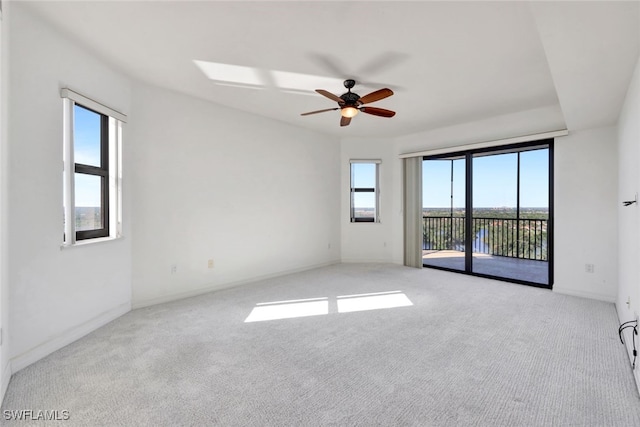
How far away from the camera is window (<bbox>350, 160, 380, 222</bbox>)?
19.4ft

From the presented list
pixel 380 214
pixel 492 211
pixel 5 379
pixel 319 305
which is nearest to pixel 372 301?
pixel 319 305

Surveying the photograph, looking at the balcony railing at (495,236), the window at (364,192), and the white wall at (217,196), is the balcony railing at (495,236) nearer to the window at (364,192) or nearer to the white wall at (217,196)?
the window at (364,192)

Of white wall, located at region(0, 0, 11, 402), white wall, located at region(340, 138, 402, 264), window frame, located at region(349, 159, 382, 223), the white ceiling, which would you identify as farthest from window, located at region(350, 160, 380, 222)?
white wall, located at region(0, 0, 11, 402)

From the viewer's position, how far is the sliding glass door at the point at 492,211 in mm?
4848

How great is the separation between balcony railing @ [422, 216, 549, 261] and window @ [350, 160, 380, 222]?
1.47 m

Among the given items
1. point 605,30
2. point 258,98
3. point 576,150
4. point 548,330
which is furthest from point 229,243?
point 576,150

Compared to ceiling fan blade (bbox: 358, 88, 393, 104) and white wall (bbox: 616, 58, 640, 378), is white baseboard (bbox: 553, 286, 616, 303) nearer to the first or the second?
white wall (bbox: 616, 58, 640, 378)

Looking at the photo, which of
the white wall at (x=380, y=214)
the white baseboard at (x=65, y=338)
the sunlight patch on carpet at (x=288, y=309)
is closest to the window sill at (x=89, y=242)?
the white baseboard at (x=65, y=338)

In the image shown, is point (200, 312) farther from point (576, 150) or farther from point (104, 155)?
point (576, 150)

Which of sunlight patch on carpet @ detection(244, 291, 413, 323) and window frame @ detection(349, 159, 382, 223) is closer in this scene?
sunlight patch on carpet @ detection(244, 291, 413, 323)

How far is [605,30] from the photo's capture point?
5.74 ft

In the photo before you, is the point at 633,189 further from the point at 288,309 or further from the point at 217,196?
the point at 217,196

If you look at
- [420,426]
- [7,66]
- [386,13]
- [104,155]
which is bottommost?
[420,426]

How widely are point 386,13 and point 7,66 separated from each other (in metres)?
2.55
